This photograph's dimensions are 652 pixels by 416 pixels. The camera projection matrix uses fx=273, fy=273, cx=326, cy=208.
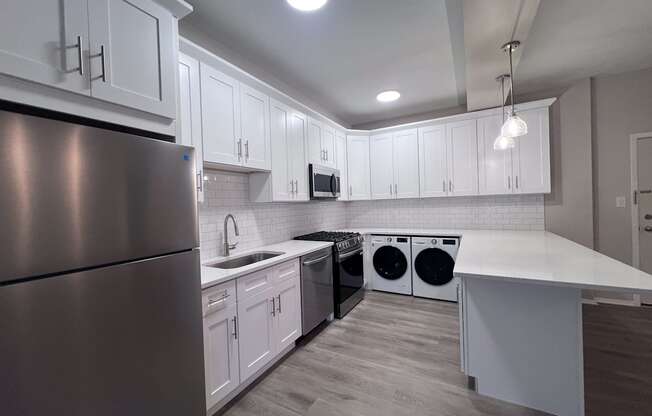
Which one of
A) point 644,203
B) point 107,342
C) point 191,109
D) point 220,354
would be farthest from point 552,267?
point 644,203

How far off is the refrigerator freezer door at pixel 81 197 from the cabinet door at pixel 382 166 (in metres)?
3.37

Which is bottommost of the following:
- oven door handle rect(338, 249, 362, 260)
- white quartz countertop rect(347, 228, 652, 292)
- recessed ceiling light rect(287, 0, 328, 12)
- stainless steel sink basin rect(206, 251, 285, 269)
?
oven door handle rect(338, 249, 362, 260)

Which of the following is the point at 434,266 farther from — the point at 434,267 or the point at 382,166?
the point at 382,166

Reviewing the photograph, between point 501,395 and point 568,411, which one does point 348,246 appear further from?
point 568,411

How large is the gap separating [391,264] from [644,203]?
2.96 m

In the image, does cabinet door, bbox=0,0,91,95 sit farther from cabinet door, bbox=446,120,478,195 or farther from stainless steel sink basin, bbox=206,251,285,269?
cabinet door, bbox=446,120,478,195

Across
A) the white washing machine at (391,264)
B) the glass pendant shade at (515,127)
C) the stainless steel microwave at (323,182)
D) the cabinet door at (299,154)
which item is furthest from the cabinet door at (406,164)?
the glass pendant shade at (515,127)

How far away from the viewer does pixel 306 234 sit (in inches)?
144

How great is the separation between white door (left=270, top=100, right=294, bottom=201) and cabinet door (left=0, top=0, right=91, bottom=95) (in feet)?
5.49

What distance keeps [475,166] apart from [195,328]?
3.69 m

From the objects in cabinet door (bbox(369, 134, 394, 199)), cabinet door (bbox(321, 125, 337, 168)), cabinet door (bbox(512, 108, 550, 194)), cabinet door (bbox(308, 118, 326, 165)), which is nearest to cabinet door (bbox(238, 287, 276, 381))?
cabinet door (bbox(308, 118, 326, 165))

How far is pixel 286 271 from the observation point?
233 centimetres

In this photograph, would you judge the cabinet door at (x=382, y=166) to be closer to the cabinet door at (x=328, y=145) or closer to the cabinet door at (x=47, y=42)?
the cabinet door at (x=328, y=145)

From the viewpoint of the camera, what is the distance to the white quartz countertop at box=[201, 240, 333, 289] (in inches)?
66.2
